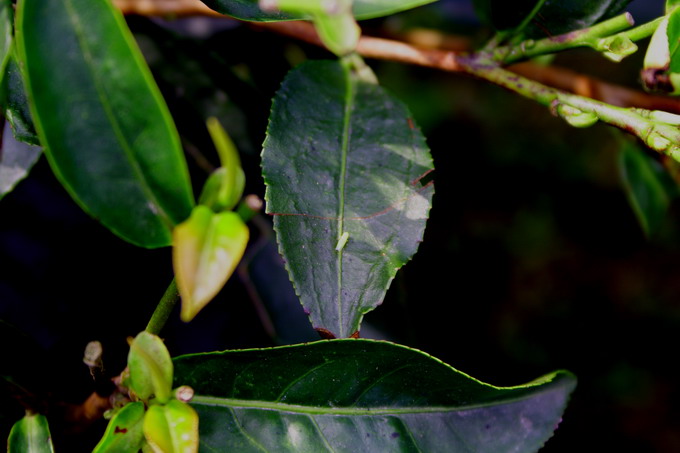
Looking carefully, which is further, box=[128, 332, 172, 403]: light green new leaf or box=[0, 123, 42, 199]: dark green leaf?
box=[0, 123, 42, 199]: dark green leaf

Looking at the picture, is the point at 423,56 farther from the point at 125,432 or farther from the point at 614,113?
the point at 125,432

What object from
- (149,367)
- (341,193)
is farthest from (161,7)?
(149,367)

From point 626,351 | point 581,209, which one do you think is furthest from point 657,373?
point 581,209

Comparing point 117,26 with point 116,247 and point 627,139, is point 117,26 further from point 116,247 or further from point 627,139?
point 627,139

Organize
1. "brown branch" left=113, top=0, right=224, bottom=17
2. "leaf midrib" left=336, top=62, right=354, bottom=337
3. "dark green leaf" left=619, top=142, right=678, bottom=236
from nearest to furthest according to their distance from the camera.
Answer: "leaf midrib" left=336, top=62, right=354, bottom=337 < "brown branch" left=113, top=0, right=224, bottom=17 < "dark green leaf" left=619, top=142, right=678, bottom=236

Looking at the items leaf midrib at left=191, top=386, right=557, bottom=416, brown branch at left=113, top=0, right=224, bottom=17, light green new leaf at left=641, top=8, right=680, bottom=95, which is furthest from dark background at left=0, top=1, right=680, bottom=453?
light green new leaf at left=641, top=8, right=680, bottom=95

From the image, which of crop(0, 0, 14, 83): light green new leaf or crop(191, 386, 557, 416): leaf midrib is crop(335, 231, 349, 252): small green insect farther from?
crop(0, 0, 14, 83): light green new leaf

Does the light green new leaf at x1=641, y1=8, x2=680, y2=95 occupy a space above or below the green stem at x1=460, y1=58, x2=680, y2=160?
above
